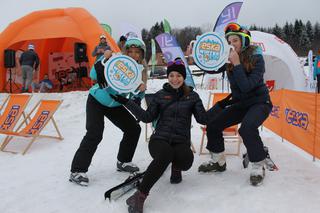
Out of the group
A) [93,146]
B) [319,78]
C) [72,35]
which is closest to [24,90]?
[72,35]

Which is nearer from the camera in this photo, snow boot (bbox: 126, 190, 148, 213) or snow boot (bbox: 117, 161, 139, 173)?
snow boot (bbox: 126, 190, 148, 213)

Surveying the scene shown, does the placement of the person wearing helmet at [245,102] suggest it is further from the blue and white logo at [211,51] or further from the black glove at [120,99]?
the black glove at [120,99]

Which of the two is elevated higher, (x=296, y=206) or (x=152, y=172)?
(x=152, y=172)

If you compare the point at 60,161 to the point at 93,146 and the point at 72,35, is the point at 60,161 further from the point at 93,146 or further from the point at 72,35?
the point at 72,35

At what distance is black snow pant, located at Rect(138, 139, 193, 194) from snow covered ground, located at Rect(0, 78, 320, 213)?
10.4 inches

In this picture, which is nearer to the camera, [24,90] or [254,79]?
[254,79]

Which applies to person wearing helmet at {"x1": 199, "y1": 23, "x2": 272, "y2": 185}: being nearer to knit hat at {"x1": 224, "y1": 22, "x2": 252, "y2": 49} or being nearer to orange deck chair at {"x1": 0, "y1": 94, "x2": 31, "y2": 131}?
knit hat at {"x1": 224, "y1": 22, "x2": 252, "y2": 49}

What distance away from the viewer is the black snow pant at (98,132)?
3.76 meters

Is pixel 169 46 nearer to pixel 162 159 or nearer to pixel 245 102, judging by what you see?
pixel 245 102

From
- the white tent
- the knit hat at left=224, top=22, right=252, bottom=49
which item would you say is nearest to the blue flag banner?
the white tent

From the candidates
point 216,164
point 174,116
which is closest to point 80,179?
point 174,116

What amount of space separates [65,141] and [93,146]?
98.7 inches

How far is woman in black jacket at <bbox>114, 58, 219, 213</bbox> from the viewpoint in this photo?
3.38 meters

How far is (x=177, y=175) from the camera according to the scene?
3684 mm
